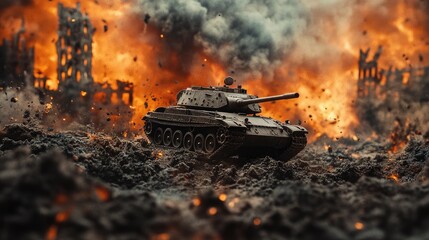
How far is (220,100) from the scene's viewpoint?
72.4 ft

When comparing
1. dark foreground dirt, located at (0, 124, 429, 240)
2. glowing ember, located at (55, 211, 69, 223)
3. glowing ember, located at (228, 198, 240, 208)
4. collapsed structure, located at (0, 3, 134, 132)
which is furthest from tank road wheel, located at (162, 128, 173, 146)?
collapsed structure, located at (0, 3, 134, 132)

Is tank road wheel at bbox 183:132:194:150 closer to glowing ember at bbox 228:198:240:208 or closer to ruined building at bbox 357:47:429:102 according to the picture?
glowing ember at bbox 228:198:240:208

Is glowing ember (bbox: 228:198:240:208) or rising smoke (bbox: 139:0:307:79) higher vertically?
rising smoke (bbox: 139:0:307:79)

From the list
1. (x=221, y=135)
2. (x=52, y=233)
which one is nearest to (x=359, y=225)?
(x=52, y=233)

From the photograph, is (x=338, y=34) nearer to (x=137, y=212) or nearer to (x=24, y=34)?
(x=24, y=34)

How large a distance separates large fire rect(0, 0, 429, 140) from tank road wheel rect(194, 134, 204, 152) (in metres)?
9.23

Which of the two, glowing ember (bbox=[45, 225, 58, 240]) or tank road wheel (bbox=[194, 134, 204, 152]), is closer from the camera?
glowing ember (bbox=[45, 225, 58, 240])

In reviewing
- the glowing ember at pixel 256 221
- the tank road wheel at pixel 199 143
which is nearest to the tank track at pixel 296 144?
the tank road wheel at pixel 199 143

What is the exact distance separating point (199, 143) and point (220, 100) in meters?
2.05

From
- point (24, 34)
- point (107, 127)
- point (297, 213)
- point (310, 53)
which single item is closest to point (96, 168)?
point (297, 213)

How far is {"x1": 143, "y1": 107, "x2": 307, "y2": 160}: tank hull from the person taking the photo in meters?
19.6

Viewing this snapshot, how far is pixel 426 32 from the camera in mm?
43125

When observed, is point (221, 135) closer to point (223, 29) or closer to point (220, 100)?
point (220, 100)

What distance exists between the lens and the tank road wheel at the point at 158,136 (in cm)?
2335
